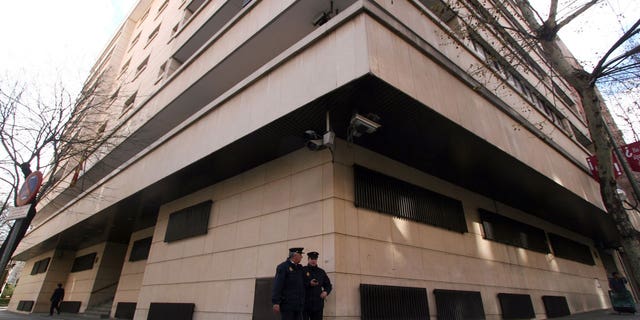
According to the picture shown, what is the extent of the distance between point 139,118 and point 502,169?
49.8 ft

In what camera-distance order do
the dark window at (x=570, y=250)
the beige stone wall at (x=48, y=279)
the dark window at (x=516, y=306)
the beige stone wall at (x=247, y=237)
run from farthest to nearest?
1. the beige stone wall at (x=48, y=279)
2. the dark window at (x=570, y=250)
3. the dark window at (x=516, y=306)
4. the beige stone wall at (x=247, y=237)

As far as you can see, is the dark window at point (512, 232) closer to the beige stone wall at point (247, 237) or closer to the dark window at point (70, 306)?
the beige stone wall at point (247, 237)

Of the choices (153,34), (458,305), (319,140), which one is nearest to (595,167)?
(458,305)

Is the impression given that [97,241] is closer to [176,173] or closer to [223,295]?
[176,173]

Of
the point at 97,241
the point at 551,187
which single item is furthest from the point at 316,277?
the point at 97,241

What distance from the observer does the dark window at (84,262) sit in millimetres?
18406

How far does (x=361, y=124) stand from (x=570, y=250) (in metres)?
14.3

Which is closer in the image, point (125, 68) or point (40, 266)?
point (40, 266)

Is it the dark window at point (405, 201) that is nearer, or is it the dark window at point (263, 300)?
the dark window at point (263, 300)

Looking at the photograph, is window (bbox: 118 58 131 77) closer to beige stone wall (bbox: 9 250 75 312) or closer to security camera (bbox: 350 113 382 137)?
beige stone wall (bbox: 9 250 75 312)

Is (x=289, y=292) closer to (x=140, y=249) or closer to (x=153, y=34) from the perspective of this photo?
(x=140, y=249)

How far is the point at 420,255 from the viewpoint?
24.2ft

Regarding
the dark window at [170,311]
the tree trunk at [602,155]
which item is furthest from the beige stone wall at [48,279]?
the tree trunk at [602,155]

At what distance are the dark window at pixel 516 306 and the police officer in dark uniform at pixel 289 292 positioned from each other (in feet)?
20.9
